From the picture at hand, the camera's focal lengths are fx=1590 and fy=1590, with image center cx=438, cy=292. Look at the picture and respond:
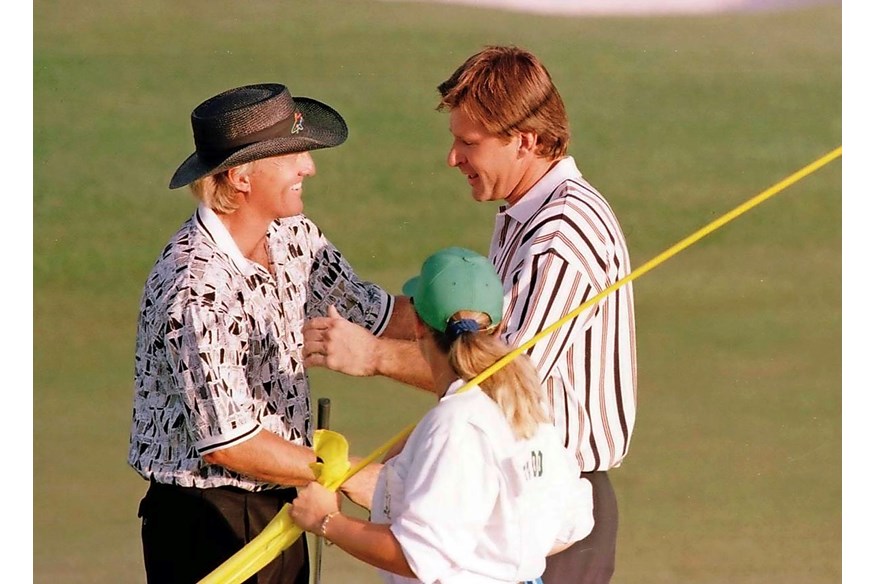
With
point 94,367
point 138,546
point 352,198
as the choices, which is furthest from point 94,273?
point 138,546

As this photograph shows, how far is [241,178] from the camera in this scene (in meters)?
3.35

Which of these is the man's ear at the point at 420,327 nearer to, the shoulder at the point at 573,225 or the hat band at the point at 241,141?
the shoulder at the point at 573,225

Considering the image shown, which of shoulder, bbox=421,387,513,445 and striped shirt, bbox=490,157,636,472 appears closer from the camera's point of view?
shoulder, bbox=421,387,513,445

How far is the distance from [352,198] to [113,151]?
3.98ft

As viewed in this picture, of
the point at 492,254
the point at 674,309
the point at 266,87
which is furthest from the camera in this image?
the point at 674,309

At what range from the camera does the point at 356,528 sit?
8.71 feet

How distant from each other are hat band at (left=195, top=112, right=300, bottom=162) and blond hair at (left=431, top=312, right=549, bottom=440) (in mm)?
852

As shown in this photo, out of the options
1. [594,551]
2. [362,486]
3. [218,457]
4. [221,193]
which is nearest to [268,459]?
[218,457]

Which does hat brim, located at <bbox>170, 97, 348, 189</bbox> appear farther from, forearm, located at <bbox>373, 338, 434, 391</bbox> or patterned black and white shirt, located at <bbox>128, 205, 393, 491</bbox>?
forearm, located at <bbox>373, 338, 434, 391</bbox>

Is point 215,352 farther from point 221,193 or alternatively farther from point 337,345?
point 221,193

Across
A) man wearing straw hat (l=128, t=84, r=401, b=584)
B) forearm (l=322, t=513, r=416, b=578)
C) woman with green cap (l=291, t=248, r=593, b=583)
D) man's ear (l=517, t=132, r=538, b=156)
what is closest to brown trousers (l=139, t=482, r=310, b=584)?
man wearing straw hat (l=128, t=84, r=401, b=584)

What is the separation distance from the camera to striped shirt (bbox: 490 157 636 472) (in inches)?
117

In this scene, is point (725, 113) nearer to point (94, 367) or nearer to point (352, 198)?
point (352, 198)

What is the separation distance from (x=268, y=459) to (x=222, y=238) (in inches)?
18.6
